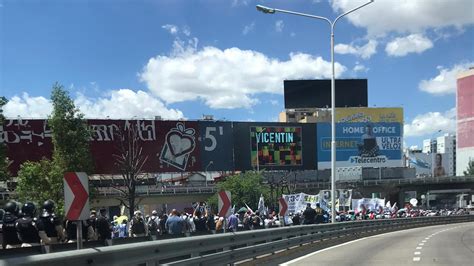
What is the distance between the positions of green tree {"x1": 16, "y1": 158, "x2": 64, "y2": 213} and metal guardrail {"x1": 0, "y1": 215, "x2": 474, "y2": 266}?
27606 mm

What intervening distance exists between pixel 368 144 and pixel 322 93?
45.3 feet

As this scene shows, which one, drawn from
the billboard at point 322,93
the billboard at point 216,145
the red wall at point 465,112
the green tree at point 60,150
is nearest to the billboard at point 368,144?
the billboard at point 322,93

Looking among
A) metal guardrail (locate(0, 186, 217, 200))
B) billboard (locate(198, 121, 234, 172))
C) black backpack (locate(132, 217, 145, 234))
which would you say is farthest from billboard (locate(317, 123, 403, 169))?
black backpack (locate(132, 217, 145, 234))

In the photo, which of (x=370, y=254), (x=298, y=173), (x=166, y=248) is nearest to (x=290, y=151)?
(x=298, y=173)

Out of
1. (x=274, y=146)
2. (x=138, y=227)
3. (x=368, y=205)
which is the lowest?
(x=368, y=205)

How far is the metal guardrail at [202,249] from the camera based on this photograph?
19.9 feet

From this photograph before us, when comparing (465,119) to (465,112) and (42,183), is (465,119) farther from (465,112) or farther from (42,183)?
(42,183)

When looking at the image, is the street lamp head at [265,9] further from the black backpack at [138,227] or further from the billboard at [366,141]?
the billboard at [366,141]

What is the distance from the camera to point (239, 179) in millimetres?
83688

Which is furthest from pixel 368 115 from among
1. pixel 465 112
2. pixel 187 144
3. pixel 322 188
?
pixel 187 144

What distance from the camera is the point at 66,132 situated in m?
47.7

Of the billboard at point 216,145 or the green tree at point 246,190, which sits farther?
the billboard at point 216,145

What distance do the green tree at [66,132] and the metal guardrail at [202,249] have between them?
28.3 meters

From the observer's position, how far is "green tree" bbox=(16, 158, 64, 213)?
45.7 m
